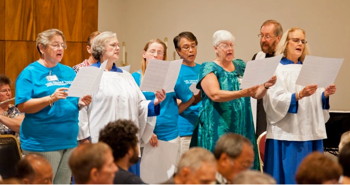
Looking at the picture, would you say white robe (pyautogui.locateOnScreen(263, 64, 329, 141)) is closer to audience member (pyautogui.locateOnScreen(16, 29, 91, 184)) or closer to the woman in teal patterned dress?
the woman in teal patterned dress

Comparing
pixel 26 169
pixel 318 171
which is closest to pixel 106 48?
pixel 26 169

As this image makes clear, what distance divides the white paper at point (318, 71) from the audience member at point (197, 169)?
1676mm

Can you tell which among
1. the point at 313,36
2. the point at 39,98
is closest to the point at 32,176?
the point at 39,98

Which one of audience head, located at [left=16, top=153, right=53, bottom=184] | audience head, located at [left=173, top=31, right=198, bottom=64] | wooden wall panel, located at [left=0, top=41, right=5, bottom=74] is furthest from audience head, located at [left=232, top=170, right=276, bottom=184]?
wooden wall panel, located at [left=0, top=41, right=5, bottom=74]

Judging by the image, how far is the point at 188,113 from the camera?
241 inches

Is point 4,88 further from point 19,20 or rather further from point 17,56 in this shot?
point 19,20

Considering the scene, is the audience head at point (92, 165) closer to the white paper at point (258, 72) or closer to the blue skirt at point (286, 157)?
the white paper at point (258, 72)

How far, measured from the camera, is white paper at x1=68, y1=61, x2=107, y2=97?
4629 mm

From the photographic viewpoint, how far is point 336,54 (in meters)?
8.20

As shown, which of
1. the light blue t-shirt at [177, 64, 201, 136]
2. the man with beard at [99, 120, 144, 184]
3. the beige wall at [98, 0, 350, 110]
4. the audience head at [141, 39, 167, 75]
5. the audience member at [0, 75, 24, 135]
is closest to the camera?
the man with beard at [99, 120, 144, 184]

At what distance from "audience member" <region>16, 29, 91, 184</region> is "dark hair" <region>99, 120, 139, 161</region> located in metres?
0.98

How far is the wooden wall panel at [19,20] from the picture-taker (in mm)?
7293

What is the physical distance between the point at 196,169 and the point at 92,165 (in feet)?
1.71

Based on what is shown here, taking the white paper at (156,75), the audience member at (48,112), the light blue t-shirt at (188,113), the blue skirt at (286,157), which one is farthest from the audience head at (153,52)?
the blue skirt at (286,157)
